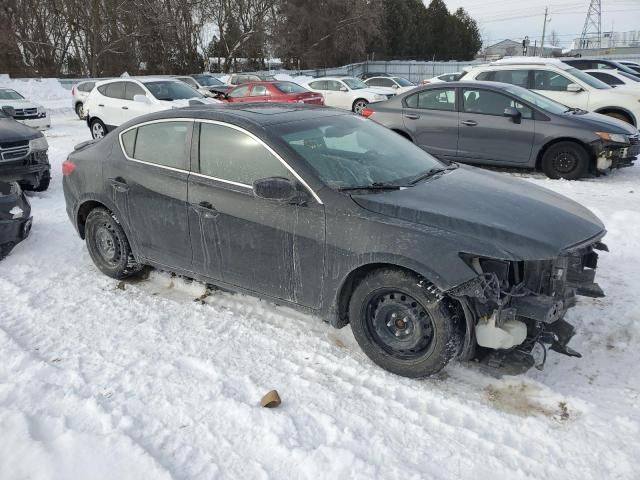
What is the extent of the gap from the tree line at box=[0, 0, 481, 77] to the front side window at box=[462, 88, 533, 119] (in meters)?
33.5

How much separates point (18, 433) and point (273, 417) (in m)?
1.38

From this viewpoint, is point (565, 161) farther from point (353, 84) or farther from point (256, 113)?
point (353, 84)

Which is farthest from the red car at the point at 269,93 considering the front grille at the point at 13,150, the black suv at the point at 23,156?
the front grille at the point at 13,150

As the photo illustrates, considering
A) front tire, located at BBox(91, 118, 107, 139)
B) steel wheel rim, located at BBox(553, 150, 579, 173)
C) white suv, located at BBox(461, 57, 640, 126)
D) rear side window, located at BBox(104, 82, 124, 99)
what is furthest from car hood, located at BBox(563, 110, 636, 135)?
front tire, located at BBox(91, 118, 107, 139)

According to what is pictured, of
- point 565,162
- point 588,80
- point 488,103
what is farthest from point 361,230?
→ point 588,80

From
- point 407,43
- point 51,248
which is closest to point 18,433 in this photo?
point 51,248

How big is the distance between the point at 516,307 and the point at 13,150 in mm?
7298

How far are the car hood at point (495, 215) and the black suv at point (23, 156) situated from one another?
246 inches

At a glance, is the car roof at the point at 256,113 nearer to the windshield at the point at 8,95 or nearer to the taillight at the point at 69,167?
the taillight at the point at 69,167

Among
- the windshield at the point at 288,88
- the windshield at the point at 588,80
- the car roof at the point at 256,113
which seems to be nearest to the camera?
the car roof at the point at 256,113

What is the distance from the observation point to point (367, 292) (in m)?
3.39

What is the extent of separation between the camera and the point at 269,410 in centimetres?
312

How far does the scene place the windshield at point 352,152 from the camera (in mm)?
3746

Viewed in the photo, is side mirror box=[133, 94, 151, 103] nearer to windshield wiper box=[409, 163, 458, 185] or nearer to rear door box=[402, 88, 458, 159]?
rear door box=[402, 88, 458, 159]
